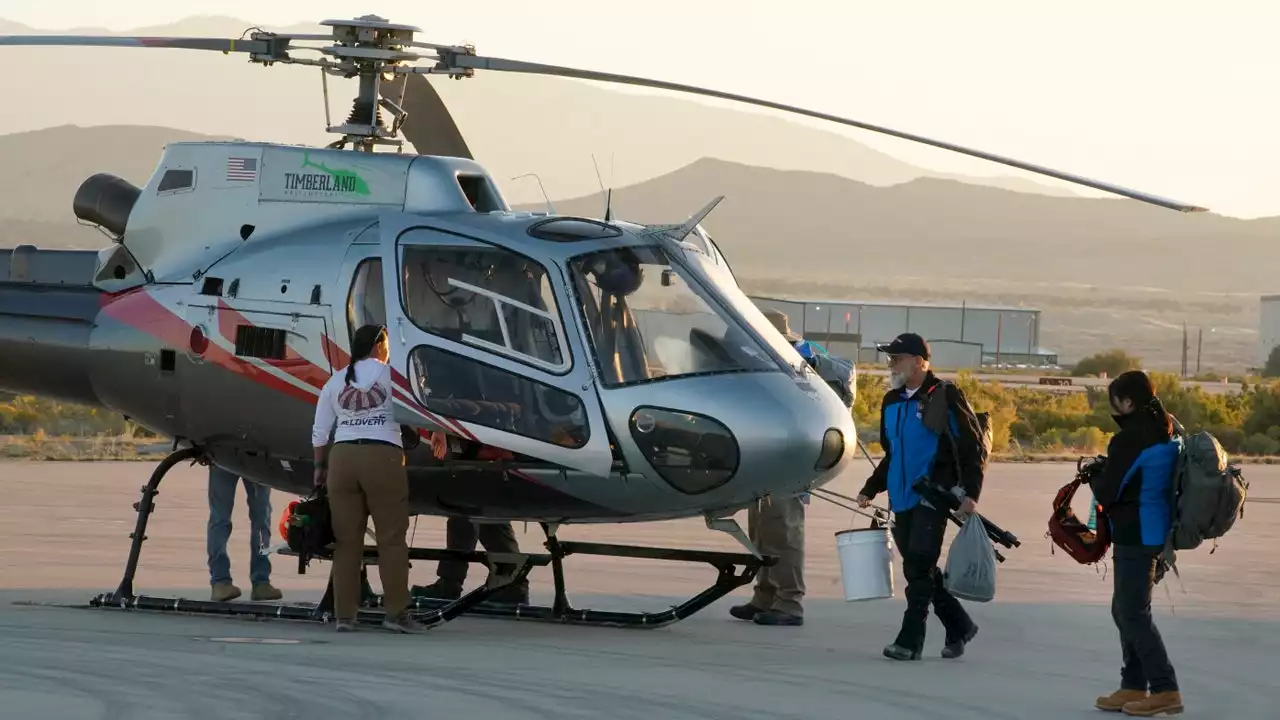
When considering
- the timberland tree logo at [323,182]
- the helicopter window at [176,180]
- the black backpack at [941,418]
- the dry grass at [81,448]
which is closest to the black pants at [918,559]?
the black backpack at [941,418]

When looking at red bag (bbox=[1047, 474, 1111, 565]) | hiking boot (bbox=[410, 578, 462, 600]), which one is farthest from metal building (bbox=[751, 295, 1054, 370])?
red bag (bbox=[1047, 474, 1111, 565])

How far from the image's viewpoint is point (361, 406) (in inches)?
442

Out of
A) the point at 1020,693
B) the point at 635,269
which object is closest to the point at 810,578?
the point at 635,269

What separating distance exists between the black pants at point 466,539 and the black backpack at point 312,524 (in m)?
1.65

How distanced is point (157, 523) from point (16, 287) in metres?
5.26

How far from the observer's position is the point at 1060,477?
28.3 m

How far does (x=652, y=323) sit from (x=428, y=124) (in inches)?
118

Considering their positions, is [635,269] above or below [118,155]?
below

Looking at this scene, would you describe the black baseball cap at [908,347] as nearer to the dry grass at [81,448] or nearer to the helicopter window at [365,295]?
the helicopter window at [365,295]

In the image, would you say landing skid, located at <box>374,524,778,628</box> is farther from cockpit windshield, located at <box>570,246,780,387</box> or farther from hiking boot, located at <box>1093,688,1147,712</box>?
hiking boot, located at <box>1093,688,1147,712</box>

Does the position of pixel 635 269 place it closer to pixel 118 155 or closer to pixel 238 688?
pixel 238 688

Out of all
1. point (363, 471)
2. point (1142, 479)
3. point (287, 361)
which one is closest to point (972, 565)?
point (1142, 479)

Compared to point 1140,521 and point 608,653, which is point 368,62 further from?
point 1140,521

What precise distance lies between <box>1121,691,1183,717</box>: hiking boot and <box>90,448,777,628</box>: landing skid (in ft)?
9.80
